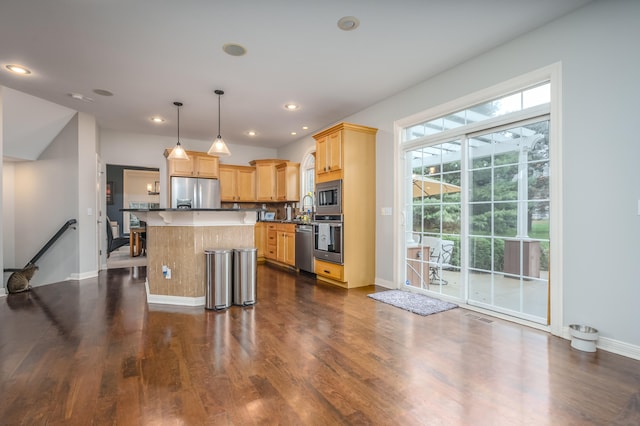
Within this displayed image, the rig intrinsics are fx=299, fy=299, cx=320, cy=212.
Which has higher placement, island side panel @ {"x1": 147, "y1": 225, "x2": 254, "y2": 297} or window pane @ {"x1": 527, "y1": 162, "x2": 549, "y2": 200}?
window pane @ {"x1": 527, "y1": 162, "x2": 549, "y2": 200}

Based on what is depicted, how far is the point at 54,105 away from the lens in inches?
180

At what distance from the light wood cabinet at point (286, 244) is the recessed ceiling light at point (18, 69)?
4147mm

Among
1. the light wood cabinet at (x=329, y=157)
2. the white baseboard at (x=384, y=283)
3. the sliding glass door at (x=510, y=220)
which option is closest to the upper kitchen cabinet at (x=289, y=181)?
the light wood cabinet at (x=329, y=157)

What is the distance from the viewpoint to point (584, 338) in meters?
2.30

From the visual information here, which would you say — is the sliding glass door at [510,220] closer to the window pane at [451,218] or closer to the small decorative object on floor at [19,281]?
the window pane at [451,218]

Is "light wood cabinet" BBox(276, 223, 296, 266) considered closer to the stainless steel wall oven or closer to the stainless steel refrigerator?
the stainless steel wall oven

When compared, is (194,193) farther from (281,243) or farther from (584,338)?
(584,338)

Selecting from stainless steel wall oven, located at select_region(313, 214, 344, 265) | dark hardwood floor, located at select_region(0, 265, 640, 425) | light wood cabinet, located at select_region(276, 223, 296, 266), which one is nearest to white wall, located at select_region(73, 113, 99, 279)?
dark hardwood floor, located at select_region(0, 265, 640, 425)

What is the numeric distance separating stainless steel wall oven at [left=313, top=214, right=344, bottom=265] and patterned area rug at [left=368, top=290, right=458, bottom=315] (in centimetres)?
86

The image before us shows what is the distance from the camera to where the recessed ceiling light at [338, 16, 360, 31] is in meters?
2.57

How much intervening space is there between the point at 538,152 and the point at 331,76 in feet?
7.86

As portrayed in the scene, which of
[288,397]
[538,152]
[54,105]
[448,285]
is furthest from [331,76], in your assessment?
[54,105]

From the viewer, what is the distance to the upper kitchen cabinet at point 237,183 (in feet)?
22.6

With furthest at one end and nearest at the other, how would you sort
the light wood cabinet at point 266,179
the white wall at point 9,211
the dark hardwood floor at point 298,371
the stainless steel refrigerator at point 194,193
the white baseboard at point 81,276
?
the light wood cabinet at point 266,179 → the stainless steel refrigerator at point 194,193 → the white wall at point 9,211 → the white baseboard at point 81,276 → the dark hardwood floor at point 298,371
